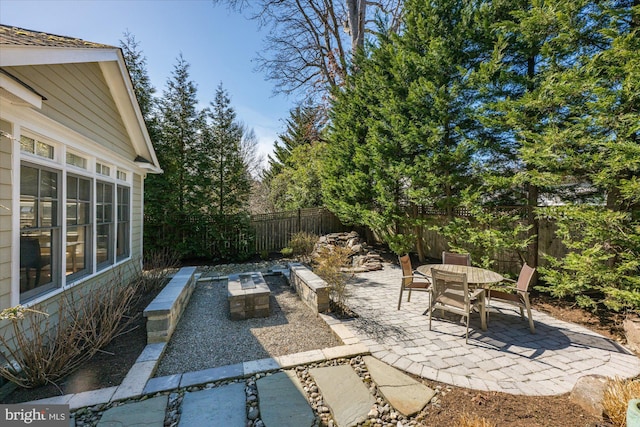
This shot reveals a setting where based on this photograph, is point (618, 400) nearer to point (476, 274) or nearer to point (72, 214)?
point (476, 274)

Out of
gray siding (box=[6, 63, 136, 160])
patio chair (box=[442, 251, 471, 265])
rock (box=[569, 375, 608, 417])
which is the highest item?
gray siding (box=[6, 63, 136, 160])

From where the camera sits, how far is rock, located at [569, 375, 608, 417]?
238cm

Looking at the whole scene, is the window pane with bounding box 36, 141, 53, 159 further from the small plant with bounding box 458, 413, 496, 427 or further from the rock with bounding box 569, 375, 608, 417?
the rock with bounding box 569, 375, 608, 417

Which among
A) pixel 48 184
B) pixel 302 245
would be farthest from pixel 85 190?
pixel 302 245

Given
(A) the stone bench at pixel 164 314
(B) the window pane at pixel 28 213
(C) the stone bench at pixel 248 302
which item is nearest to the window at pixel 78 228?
(B) the window pane at pixel 28 213

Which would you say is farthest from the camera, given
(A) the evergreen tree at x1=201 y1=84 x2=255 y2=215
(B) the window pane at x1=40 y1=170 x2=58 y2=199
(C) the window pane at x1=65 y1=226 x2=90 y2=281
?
(A) the evergreen tree at x1=201 y1=84 x2=255 y2=215

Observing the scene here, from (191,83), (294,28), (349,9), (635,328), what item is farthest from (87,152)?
(294,28)

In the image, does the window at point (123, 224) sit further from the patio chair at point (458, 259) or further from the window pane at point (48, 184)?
the patio chair at point (458, 259)

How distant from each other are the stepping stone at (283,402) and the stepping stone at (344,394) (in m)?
0.21

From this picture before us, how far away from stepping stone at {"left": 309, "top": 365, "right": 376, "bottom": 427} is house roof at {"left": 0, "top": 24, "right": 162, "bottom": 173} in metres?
4.05

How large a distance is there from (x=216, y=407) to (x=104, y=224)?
181 inches

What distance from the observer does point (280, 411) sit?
8.07ft

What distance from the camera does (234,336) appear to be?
4.10 meters

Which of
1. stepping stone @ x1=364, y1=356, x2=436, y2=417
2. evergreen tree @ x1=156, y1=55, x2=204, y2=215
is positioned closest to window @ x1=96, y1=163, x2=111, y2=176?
evergreen tree @ x1=156, y1=55, x2=204, y2=215
